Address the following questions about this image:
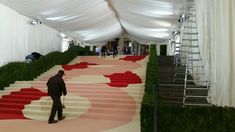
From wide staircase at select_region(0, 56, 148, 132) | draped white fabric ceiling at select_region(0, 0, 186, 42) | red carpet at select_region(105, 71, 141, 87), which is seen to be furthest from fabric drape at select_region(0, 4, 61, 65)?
red carpet at select_region(105, 71, 141, 87)

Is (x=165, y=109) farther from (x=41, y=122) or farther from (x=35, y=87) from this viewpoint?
(x=35, y=87)

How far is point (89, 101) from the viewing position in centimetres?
1285

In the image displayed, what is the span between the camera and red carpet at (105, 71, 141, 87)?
14.9 meters

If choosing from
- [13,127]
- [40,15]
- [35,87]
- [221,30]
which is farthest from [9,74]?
→ [221,30]

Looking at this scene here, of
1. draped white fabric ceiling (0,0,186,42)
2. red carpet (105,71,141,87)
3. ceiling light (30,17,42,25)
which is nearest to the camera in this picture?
red carpet (105,71,141,87)

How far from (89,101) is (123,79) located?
348 centimetres

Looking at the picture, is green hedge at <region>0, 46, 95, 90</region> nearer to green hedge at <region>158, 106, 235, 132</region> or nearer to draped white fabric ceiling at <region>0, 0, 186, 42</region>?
draped white fabric ceiling at <region>0, 0, 186, 42</region>

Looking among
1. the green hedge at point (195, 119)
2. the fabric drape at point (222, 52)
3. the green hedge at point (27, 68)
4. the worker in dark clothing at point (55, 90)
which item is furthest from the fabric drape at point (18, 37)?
the green hedge at point (195, 119)

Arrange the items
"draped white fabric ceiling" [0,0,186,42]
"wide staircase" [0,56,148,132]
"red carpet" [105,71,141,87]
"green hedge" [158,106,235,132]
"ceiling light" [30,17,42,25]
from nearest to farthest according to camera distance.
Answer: "green hedge" [158,106,235,132], "wide staircase" [0,56,148,132], "red carpet" [105,71,141,87], "draped white fabric ceiling" [0,0,186,42], "ceiling light" [30,17,42,25]

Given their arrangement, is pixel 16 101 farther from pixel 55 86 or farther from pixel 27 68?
pixel 27 68

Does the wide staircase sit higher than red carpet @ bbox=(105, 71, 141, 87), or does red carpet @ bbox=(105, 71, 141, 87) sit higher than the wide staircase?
red carpet @ bbox=(105, 71, 141, 87)

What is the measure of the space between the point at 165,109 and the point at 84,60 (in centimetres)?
1485

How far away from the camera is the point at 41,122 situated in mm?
11164

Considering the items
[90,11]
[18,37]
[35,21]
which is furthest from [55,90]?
[90,11]
